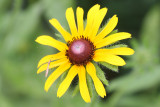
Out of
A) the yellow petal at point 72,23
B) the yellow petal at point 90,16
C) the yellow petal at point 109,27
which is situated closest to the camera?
the yellow petal at point 109,27

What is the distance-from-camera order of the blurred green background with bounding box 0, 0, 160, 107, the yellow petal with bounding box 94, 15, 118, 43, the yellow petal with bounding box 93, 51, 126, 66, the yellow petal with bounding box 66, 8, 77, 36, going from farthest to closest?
the blurred green background with bounding box 0, 0, 160, 107, the yellow petal with bounding box 66, 8, 77, 36, the yellow petal with bounding box 94, 15, 118, 43, the yellow petal with bounding box 93, 51, 126, 66

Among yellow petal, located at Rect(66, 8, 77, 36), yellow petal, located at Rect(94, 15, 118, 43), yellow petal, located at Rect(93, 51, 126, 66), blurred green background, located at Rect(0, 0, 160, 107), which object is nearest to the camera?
yellow petal, located at Rect(93, 51, 126, 66)

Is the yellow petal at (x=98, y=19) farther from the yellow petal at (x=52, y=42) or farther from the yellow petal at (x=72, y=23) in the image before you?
the yellow petal at (x=52, y=42)

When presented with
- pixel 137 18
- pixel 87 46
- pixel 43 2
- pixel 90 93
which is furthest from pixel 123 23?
pixel 90 93

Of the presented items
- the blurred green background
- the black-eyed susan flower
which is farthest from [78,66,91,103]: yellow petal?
the blurred green background

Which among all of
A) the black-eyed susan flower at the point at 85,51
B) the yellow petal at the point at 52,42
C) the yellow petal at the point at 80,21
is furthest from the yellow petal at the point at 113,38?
the yellow petal at the point at 52,42

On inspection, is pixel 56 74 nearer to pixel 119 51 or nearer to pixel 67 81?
pixel 67 81

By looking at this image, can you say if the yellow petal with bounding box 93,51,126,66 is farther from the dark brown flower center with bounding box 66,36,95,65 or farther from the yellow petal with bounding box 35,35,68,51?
the yellow petal with bounding box 35,35,68,51
